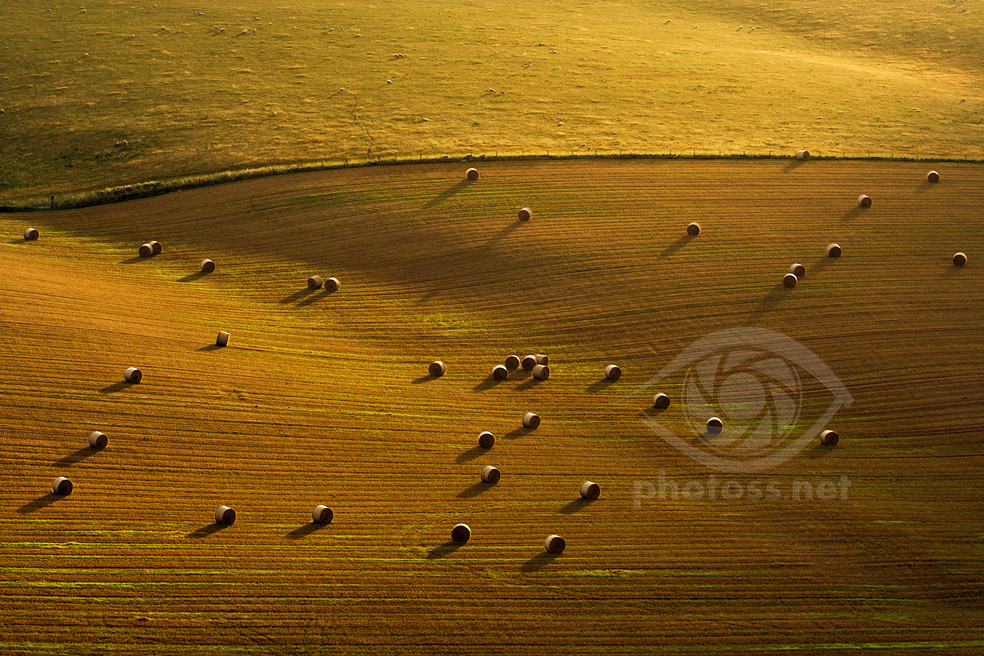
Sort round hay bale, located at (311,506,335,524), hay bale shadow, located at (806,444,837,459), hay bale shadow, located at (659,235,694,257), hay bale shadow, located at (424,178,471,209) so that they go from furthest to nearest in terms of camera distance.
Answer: hay bale shadow, located at (424,178,471,209), hay bale shadow, located at (659,235,694,257), hay bale shadow, located at (806,444,837,459), round hay bale, located at (311,506,335,524)

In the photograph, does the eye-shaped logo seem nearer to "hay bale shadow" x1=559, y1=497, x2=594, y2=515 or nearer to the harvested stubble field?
the harvested stubble field

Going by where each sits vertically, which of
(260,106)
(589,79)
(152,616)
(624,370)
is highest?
(589,79)

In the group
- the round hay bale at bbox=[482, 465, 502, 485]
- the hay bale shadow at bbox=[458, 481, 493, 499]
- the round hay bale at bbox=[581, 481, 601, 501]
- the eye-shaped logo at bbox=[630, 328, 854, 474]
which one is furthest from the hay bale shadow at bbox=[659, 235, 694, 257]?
the hay bale shadow at bbox=[458, 481, 493, 499]

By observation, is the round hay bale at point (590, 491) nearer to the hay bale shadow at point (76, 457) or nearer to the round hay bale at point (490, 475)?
the round hay bale at point (490, 475)

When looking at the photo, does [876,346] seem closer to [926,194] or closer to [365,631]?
[926,194]

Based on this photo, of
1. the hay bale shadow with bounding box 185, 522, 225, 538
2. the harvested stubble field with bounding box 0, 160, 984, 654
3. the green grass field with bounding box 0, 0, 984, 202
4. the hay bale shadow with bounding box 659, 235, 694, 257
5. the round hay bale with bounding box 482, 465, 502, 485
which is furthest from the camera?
the green grass field with bounding box 0, 0, 984, 202

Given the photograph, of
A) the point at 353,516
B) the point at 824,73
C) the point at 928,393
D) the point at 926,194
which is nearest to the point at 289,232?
the point at 353,516

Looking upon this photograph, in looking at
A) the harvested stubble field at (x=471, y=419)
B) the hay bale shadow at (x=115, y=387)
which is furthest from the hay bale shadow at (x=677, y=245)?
the hay bale shadow at (x=115, y=387)
